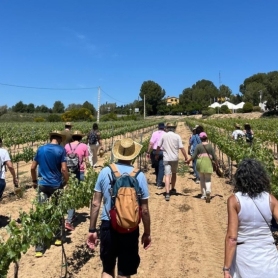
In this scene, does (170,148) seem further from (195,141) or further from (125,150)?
(125,150)

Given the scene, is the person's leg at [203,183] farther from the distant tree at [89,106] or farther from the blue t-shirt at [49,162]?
the distant tree at [89,106]

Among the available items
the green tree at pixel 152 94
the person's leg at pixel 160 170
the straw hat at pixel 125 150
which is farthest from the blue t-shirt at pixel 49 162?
the green tree at pixel 152 94

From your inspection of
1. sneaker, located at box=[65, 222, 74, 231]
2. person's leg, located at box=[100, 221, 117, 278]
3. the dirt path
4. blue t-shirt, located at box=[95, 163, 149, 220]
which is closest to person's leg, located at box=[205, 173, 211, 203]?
the dirt path

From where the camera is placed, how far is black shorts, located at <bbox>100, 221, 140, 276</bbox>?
3223mm

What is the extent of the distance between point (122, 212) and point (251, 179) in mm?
1086

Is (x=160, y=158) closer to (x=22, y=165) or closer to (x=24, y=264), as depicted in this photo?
(x=24, y=264)

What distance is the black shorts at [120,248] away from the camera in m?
3.22

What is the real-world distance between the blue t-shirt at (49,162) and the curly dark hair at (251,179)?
298cm

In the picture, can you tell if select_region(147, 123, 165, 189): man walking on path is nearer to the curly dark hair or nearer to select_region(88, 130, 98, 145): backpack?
select_region(88, 130, 98, 145): backpack

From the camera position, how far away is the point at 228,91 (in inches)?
4734

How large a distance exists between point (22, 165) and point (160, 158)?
8.11 meters

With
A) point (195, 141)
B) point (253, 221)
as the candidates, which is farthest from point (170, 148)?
point (253, 221)

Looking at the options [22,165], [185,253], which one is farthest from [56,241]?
[22,165]

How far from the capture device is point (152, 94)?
101625 mm
